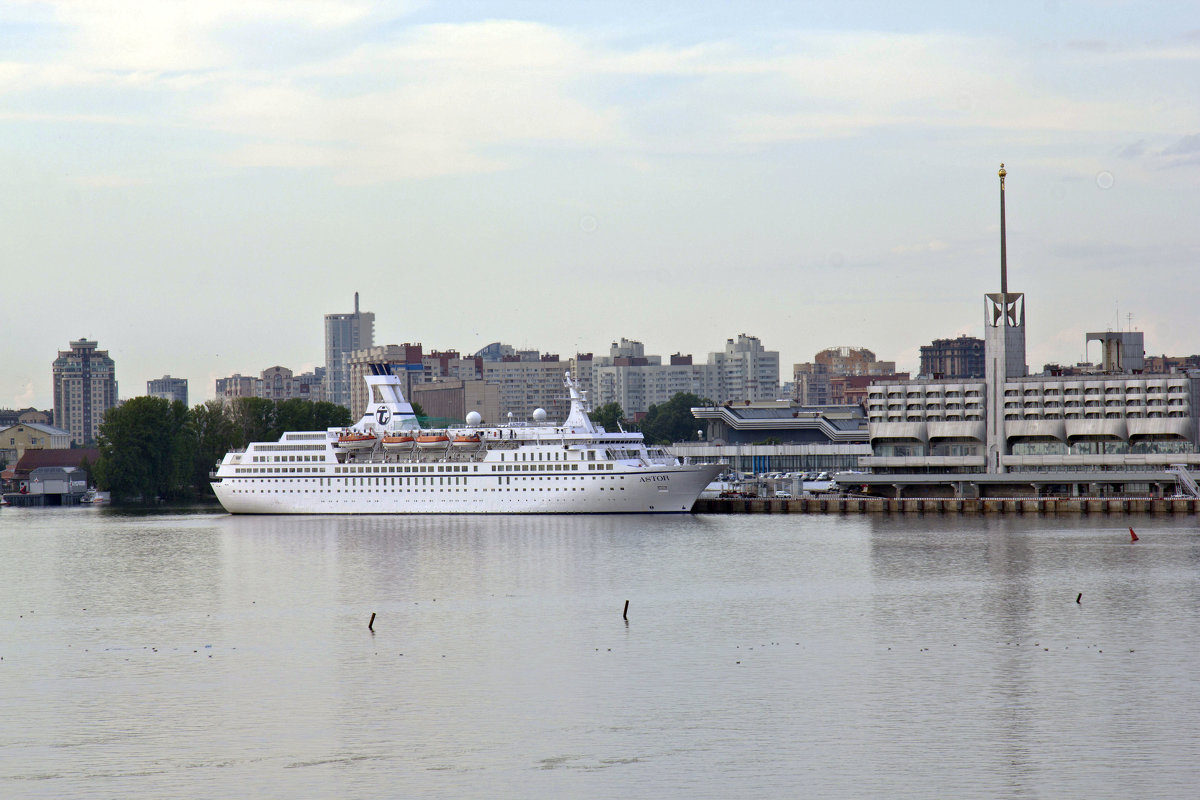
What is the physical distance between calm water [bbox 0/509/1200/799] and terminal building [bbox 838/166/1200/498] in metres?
37.3

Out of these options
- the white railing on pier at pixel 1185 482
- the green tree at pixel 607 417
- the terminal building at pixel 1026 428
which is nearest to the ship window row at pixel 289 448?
the terminal building at pixel 1026 428

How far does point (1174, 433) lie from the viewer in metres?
95.7

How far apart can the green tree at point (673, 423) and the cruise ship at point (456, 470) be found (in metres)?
93.7

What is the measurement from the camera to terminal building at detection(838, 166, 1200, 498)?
314 ft

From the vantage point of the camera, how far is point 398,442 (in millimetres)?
91125

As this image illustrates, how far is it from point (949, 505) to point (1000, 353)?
14.3 metres

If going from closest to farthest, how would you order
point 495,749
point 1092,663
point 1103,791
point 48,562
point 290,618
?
point 1103,791 → point 495,749 → point 1092,663 → point 290,618 → point 48,562

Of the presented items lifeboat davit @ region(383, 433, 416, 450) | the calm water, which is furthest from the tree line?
the calm water

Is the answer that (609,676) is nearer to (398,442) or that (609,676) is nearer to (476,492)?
(476,492)

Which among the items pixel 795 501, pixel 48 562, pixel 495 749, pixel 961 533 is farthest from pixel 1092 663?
A: pixel 795 501

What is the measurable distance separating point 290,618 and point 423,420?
210ft

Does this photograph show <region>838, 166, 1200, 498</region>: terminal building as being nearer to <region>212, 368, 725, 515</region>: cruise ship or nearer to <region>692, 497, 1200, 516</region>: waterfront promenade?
<region>692, 497, 1200, 516</region>: waterfront promenade

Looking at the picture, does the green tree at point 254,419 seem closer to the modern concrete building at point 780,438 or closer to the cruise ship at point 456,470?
the cruise ship at point 456,470

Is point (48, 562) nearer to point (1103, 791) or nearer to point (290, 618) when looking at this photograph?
point (290, 618)
